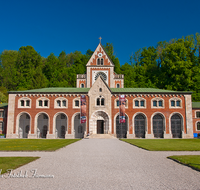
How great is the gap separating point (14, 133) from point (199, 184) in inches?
1527

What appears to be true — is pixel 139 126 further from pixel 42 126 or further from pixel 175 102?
pixel 42 126

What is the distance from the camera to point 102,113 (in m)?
41.7

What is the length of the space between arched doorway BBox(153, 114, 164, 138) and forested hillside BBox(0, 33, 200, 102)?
17403 millimetres

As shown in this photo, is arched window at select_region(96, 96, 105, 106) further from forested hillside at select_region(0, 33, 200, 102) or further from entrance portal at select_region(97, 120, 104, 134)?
forested hillside at select_region(0, 33, 200, 102)

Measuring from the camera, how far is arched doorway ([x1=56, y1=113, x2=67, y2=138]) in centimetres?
4238

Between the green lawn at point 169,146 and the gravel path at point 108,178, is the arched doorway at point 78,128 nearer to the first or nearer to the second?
the green lawn at point 169,146

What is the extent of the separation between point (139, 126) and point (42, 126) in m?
19.1

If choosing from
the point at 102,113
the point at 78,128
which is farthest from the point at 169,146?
the point at 78,128

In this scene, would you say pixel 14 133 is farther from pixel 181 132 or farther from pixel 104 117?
pixel 181 132

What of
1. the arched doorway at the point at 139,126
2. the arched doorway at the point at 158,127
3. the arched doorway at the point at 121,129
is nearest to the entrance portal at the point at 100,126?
the arched doorway at the point at 121,129

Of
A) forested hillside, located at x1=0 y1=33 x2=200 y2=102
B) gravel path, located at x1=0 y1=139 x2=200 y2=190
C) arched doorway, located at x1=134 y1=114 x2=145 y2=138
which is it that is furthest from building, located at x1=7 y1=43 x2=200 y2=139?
gravel path, located at x1=0 y1=139 x2=200 y2=190

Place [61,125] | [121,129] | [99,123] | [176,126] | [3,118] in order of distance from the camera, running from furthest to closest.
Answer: [3,118] < [61,125] < [99,123] < [176,126] < [121,129]

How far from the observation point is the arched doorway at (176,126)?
136 ft

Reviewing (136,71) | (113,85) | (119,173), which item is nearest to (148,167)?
(119,173)
